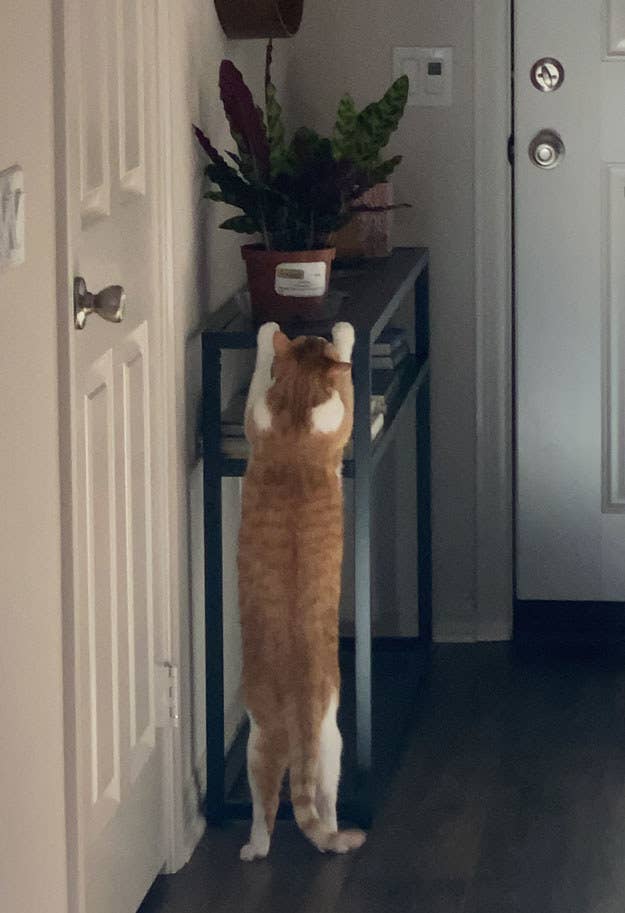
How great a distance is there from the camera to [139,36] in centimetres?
233

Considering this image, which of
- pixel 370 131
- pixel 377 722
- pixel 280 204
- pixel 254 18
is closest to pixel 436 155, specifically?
pixel 370 131

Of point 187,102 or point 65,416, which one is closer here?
point 65,416

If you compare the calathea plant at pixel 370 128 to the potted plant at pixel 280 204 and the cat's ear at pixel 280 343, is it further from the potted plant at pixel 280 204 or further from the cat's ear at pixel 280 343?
the cat's ear at pixel 280 343

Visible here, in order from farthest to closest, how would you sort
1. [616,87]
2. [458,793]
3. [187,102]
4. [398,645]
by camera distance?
1. [398,645]
2. [616,87]
3. [458,793]
4. [187,102]

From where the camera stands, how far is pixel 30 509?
1.76m

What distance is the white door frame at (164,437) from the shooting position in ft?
6.09

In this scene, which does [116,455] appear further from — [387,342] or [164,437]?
[387,342]

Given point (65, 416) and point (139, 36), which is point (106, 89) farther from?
point (65, 416)

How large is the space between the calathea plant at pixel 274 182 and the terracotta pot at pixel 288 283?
4 cm

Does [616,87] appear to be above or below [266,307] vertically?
above

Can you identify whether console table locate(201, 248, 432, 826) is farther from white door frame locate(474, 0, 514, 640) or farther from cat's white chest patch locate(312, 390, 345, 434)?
white door frame locate(474, 0, 514, 640)

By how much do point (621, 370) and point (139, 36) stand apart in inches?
62.9

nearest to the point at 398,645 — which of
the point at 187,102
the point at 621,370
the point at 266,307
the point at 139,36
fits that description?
the point at 621,370

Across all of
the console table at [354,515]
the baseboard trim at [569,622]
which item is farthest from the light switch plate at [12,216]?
the baseboard trim at [569,622]
